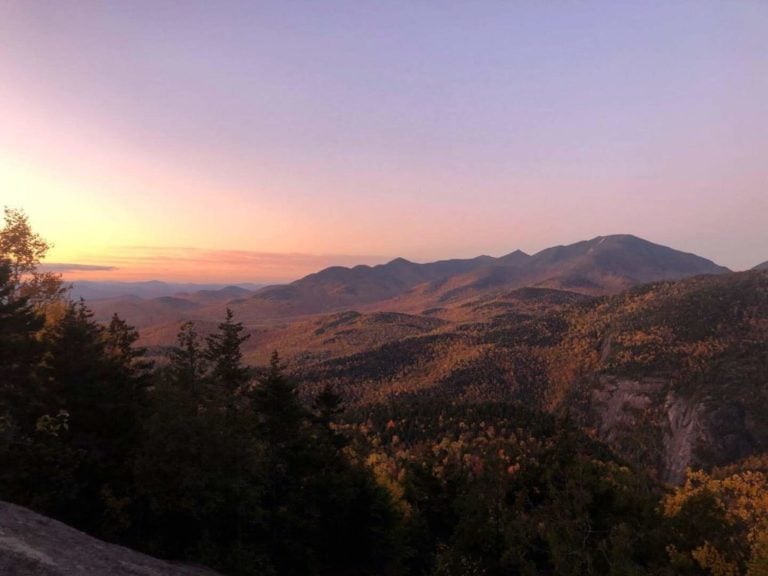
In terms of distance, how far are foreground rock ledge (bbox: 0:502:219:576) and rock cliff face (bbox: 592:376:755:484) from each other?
147m

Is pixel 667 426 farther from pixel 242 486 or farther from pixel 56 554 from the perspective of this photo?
pixel 56 554

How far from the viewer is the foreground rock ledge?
1373cm

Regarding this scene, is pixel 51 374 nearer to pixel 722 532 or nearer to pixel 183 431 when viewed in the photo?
pixel 183 431

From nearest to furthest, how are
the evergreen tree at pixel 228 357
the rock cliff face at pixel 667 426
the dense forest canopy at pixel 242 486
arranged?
the dense forest canopy at pixel 242 486
the evergreen tree at pixel 228 357
the rock cliff face at pixel 667 426

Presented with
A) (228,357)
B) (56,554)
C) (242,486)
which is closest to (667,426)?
(228,357)

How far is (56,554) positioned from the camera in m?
15.0

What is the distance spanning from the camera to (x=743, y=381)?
13738 cm

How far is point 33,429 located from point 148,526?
729 cm

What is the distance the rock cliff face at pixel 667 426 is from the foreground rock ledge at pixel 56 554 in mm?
147006

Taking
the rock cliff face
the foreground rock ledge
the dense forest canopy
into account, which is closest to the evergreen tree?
the dense forest canopy

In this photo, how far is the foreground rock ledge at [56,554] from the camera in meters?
13.7

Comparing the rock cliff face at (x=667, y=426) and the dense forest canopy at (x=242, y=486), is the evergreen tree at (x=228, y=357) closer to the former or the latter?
the dense forest canopy at (x=242, y=486)

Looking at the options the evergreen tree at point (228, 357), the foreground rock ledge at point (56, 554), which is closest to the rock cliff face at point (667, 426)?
the evergreen tree at point (228, 357)

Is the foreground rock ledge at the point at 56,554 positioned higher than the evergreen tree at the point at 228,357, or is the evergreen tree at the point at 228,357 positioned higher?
the evergreen tree at the point at 228,357
